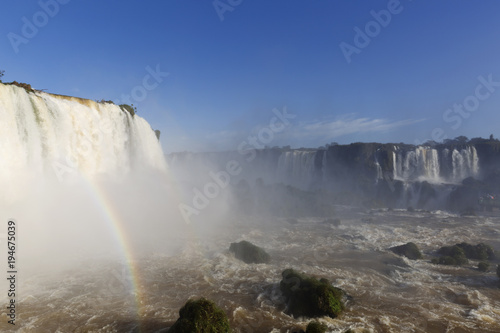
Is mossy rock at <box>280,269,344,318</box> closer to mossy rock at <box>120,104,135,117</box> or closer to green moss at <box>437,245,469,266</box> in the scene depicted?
green moss at <box>437,245,469,266</box>

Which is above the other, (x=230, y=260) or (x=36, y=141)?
(x=36, y=141)

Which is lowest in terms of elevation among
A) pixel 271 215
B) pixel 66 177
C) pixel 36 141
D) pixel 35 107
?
pixel 271 215

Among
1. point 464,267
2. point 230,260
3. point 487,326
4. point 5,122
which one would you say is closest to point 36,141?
point 5,122

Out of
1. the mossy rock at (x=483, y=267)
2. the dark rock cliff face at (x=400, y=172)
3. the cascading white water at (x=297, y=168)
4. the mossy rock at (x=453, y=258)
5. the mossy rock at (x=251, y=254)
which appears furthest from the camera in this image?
the cascading white water at (x=297, y=168)

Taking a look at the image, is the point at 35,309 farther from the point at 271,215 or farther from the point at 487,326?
the point at 271,215

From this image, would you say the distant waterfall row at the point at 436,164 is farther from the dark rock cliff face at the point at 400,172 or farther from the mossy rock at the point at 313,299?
the mossy rock at the point at 313,299

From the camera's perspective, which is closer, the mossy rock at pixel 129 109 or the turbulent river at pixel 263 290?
the turbulent river at pixel 263 290

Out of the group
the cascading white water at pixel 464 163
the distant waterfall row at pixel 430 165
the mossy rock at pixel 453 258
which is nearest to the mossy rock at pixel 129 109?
the mossy rock at pixel 453 258

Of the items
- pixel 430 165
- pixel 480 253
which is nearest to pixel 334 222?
pixel 480 253
